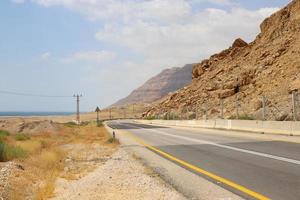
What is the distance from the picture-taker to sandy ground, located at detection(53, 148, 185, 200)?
8539 millimetres

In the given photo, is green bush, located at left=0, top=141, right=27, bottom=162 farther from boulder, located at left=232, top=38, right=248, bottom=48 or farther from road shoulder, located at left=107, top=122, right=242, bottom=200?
boulder, located at left=232, top=38, right=248, bottom=48

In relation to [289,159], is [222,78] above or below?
above

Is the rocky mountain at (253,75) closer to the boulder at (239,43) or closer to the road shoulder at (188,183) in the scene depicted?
the boulder at (239,43)

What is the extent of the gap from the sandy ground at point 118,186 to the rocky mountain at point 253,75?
1411 inches

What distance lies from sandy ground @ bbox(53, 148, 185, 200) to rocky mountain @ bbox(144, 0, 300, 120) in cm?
3585

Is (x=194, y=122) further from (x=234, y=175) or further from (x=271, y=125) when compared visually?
(x=234, y=175)

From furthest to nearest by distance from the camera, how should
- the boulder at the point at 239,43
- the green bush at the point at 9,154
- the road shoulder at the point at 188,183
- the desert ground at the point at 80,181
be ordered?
the boulder at the point at 239,43 < the green bush at the point at 9,154 < the desert ground at the point at 80,181 < the road shoulder at the point at 188,183

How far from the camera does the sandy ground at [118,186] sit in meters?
8.54

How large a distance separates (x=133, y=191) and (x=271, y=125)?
19704mm

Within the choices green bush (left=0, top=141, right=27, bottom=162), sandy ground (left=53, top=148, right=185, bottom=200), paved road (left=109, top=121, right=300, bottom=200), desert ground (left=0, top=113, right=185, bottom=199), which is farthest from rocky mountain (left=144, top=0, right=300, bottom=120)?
sandy ground (left=53, top=148, right=185, bottom=200)

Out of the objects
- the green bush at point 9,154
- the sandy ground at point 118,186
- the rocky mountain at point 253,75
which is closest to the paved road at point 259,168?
the sandy ground at point 118,186

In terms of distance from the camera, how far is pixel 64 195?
891cm

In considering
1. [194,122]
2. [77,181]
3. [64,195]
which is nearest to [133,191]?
[64,195]

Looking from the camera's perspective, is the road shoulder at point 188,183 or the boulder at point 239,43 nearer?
the road shoulder at point 188,183
